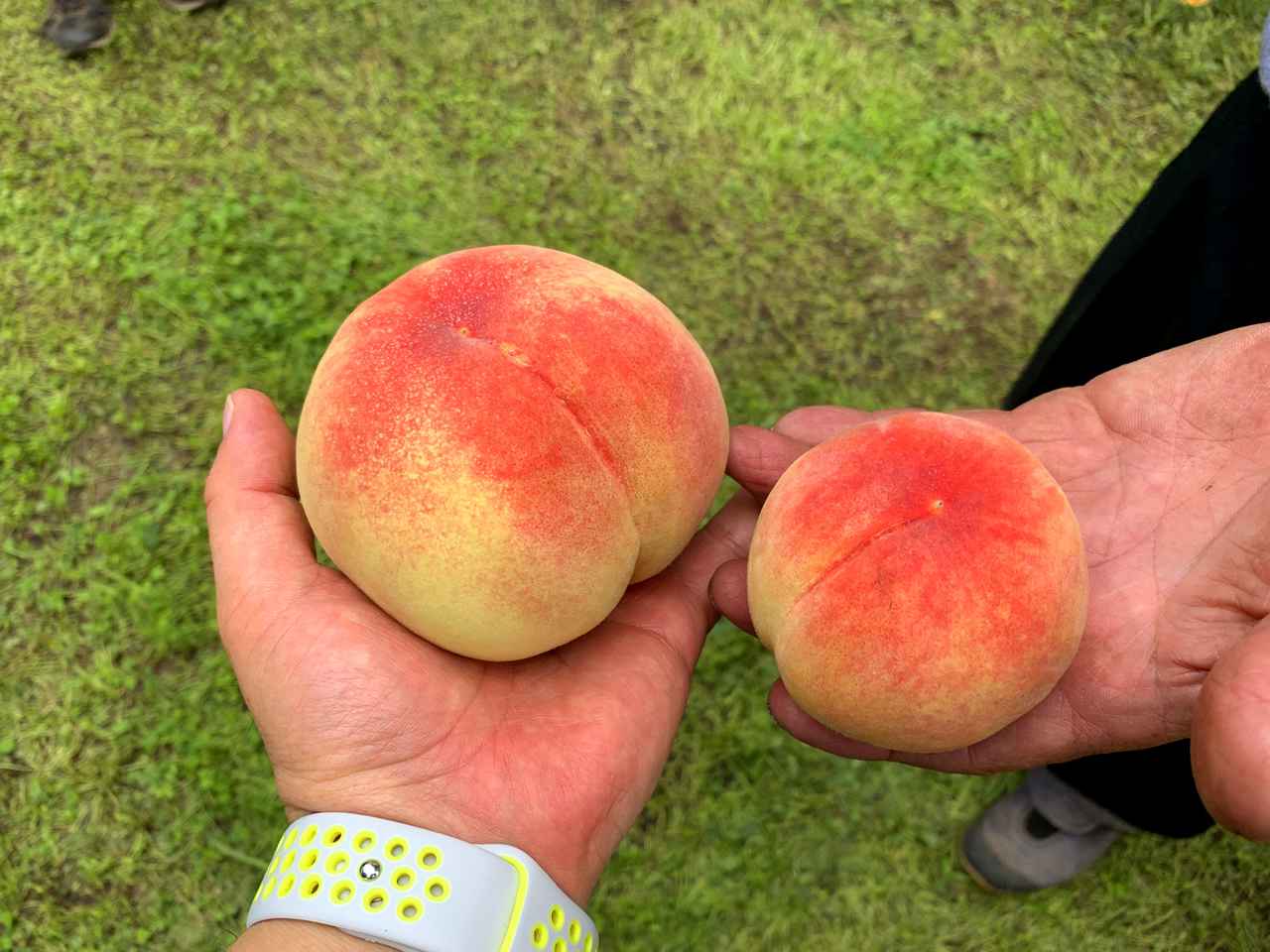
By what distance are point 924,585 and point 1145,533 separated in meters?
0.72

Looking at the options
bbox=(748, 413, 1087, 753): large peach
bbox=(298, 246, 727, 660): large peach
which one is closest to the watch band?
bbox=(298, 246, 727, 660): large peach

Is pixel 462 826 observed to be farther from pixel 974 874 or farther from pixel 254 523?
pixel 974 874

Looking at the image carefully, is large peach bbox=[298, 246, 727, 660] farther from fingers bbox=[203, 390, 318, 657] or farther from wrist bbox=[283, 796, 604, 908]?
wrist bbox=[283, 796, 604, 908]

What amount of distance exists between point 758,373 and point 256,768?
6.59 feet

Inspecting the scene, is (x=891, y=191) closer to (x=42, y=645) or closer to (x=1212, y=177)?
(x=1212, y=177)

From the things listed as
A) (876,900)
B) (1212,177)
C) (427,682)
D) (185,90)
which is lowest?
Result: (876,900)

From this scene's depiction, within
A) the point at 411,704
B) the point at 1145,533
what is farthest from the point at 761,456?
the point at 411,704

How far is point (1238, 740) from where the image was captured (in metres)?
1.30

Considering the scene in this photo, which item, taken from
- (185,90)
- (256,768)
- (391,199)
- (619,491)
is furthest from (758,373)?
(185,90)

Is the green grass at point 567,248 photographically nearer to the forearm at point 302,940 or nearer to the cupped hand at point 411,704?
the cupped hand at point 411,704

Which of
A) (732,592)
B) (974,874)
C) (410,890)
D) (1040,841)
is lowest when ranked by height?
(974,874)

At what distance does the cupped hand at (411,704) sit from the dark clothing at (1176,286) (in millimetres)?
1246

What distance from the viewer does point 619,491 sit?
1.71 m

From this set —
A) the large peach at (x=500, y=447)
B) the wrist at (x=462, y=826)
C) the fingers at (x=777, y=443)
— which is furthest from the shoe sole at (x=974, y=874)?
the large peach at (x=500, y=447)
